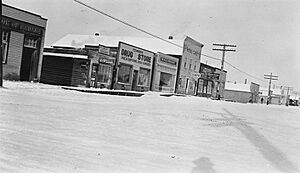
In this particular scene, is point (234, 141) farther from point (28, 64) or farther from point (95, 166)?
point (28, 64)

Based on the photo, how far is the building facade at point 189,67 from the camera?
159 feet

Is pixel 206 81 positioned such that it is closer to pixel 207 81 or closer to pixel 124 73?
pixel 207 81

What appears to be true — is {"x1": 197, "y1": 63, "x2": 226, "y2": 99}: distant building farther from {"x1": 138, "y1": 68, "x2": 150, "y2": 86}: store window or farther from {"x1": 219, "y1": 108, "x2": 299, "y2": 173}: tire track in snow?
{"x1": 219, "y1": 108, "x2": 299, "y2": 173}: tire track in snow

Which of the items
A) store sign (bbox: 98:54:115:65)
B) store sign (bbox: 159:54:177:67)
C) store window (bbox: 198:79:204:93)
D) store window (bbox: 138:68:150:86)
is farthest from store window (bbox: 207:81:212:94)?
store sign (bbox: 98:54:115:65)

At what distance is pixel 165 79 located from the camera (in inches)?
1756

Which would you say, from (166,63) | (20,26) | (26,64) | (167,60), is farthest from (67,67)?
(167,60)

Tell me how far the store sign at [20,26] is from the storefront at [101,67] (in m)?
4.59

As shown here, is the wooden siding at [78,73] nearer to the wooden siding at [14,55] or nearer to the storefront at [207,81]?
the wooden siding at [14,55]

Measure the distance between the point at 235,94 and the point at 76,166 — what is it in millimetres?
85395

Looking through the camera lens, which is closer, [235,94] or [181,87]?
[181,87]

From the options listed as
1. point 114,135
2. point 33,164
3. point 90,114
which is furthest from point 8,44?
point 33,164

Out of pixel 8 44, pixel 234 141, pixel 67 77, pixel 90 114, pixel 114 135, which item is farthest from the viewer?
pixel 67 77

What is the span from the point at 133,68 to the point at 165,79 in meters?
9.03

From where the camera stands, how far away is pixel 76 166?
18.1 ft
